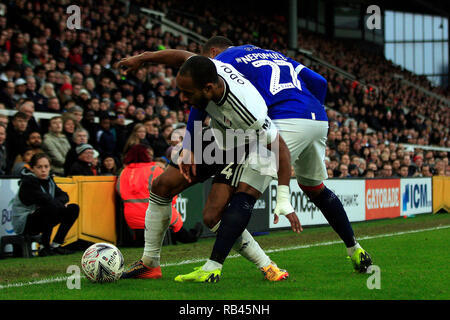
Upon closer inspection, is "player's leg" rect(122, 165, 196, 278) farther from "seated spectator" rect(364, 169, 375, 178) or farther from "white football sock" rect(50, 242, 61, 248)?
"seated spectator" rect(364, 169, 375, 178)

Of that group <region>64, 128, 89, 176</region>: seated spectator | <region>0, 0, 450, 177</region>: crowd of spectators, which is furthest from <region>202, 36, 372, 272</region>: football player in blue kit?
<region>64, 128, 89, 176</region>: seated spectator

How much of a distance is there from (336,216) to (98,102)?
306 inches

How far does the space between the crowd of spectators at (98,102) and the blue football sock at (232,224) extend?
6.98 feet

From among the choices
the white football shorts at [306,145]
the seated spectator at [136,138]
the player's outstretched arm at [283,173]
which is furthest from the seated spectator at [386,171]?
the player's outstretched arm at [283,173]

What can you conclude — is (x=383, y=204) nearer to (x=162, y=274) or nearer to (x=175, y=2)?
(x=162, y=274)

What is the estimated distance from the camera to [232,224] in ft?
16.1

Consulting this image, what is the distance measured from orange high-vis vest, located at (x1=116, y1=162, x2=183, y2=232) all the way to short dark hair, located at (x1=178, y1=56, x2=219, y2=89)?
498 centimetres

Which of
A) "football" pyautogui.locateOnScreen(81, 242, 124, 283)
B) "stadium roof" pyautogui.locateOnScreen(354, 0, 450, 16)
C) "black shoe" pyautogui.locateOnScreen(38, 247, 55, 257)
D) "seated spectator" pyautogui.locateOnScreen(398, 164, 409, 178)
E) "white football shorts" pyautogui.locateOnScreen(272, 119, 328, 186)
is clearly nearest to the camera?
"white football shorts" pyautogui.locateOnScreen(272, 119, 328, 186)

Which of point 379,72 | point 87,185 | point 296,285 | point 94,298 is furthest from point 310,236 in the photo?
point 379,72

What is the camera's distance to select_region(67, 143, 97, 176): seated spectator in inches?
396

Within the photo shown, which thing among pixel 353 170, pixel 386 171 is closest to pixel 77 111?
pixel 353 170

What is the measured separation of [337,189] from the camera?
46.8ft

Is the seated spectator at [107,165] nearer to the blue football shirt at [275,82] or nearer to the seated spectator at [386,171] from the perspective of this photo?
the blue football shirt at [275,82]
